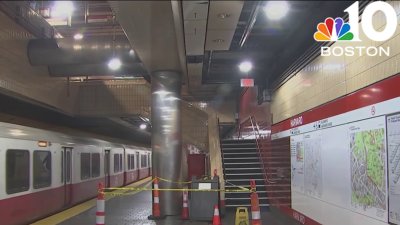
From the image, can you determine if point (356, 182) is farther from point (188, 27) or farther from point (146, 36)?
point (146, 36)

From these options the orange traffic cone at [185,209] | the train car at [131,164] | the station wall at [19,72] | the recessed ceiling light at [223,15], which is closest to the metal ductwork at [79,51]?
the station wall at [19,72]

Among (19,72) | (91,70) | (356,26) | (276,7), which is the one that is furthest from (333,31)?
(91,70)

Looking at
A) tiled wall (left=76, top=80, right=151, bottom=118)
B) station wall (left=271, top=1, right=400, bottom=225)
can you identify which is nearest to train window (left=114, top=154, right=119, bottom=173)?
tiled wall (left=76, top=80, right=151, bottom=118)

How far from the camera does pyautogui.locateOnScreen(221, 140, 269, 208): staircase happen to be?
10.8 m

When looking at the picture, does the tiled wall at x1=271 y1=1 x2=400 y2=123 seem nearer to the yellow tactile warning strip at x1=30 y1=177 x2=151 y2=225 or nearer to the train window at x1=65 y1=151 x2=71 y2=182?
the yellow tactile warning strip at x1=30 y1=177 x2=151 y2=225

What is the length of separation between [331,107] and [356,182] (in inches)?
55.5

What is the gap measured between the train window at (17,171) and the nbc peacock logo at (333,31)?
5.96 metres

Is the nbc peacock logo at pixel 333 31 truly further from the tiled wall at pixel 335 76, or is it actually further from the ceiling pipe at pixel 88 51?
the ceiling pipe at pixel 88 51

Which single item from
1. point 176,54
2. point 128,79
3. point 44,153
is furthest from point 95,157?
point 176,54

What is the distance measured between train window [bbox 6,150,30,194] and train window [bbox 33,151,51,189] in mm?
403

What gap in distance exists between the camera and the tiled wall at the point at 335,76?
16.1ft

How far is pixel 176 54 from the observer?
26.8ft

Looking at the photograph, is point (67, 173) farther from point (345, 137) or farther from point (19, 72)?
point (345, 137)

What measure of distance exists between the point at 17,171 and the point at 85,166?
16.2 feet
